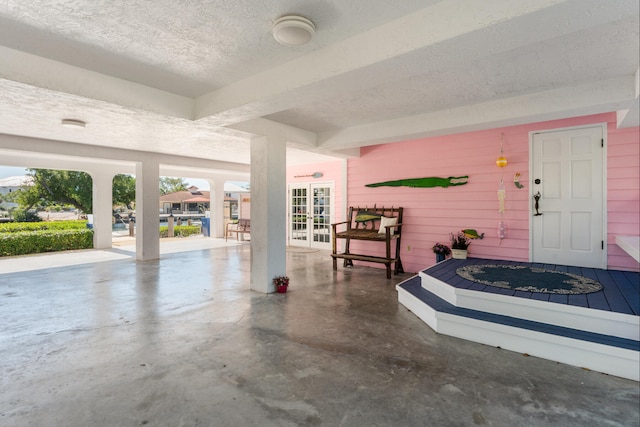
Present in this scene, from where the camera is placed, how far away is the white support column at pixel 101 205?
29.3 feet

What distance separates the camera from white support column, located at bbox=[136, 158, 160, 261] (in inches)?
286

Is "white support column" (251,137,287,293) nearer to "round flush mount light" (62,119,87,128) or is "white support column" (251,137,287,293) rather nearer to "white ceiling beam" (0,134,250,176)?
"round flush mount light" (62,119,87,128)

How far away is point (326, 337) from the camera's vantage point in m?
3.12

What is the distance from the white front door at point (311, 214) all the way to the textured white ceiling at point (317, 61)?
13.6ft

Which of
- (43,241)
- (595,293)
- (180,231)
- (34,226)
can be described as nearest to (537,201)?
(595,293)

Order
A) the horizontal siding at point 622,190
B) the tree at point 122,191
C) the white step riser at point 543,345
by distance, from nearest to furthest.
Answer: the white step riser at point 543,345, the horizontal siding at point 622,190, the tree at point 122,191

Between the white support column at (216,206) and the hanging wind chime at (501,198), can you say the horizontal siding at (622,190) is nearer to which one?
the hanging wind chime at (501,198)

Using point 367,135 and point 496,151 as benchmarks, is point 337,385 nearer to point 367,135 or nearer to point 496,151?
point 367,135

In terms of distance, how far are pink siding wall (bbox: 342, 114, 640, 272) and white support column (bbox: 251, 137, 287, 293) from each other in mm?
2504

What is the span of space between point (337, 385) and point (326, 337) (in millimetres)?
819

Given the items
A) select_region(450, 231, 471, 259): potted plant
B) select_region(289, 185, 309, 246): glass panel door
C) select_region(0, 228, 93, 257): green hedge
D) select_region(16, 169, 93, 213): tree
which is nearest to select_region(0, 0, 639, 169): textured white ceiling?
select_region(450, 231, 471, 259): potted plant

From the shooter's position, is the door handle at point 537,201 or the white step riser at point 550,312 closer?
the white step riser at point 550,312

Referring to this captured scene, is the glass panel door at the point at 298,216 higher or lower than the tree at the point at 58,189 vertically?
lower

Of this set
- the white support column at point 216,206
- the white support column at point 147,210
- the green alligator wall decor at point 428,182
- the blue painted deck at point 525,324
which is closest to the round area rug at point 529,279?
the blue painted deck at point 525,324
